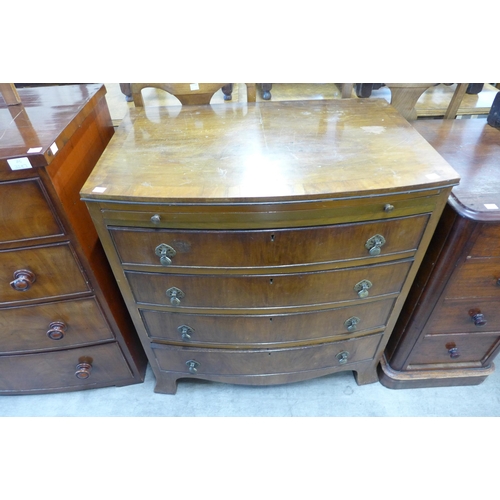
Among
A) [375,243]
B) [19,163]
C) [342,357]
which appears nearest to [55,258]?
[19,163]

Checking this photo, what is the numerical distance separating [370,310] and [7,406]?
150cm

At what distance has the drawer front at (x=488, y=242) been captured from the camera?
858mm

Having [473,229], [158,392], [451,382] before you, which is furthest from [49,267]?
[451,382]

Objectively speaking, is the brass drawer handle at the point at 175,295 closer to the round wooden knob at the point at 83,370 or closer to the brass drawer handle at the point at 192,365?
the brass drawer handle at the point at 192,365

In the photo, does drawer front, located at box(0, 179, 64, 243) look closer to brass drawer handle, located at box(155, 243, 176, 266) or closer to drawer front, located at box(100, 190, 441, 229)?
drawer front, located at box(100, 190, 441, 229)

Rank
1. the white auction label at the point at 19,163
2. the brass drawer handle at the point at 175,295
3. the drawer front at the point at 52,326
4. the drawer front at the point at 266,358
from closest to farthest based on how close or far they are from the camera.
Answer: the white auction label at the point at 19,163 → the brass drawer handle at the point at 175,295 → the drawer front at the point at 52,326 → the drawer front at the point at 266,358

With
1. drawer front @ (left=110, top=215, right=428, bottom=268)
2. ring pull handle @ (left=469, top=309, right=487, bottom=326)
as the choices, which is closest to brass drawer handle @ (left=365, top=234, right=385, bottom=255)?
drawer front @ (left=110, top=215, right=428, bottom=268)

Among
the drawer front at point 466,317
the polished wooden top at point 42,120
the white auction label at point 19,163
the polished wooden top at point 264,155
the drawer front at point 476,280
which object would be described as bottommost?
the drawer front at point 466,317

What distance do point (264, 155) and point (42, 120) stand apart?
1.97 ft

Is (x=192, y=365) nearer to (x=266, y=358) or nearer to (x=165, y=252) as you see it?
(x=266, y=358)

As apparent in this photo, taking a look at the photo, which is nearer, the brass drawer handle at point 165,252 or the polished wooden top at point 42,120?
the polished wooden top at point 42,120

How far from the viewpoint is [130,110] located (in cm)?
110

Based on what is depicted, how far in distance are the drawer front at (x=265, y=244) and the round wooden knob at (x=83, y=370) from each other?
23.0 inches

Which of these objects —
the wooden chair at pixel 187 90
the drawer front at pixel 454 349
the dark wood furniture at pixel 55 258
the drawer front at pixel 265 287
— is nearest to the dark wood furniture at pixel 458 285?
the drawer front at pixel 454 349
